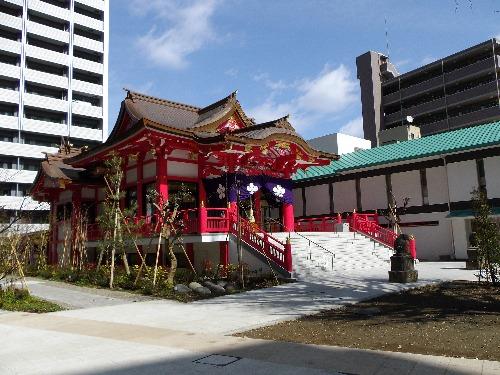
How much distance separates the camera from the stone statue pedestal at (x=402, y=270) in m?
15.2

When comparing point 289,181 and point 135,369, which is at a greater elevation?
point 289,181

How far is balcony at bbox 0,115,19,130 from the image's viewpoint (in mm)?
55594

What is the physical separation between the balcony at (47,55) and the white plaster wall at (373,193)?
51107 millimetres

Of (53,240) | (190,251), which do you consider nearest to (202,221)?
(190,251)

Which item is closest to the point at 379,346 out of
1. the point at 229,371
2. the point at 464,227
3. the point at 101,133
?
the point at 229,371

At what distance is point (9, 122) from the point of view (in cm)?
5631

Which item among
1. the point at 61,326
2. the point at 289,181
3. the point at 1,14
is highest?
the point at 1,14

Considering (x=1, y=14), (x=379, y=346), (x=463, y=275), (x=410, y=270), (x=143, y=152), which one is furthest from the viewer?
(x=1, y=14)

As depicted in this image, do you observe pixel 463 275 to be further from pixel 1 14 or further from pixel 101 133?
pixel 1 14

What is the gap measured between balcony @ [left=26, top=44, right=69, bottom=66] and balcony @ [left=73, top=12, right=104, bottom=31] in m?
6.12

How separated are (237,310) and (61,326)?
13.6 ft

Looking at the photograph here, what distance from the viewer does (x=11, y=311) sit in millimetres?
12742

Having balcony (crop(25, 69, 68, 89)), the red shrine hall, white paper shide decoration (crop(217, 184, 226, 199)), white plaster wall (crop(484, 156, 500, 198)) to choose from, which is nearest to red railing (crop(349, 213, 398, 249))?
the red shrine hall

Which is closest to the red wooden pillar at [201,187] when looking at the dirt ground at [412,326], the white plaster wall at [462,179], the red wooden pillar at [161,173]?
the red wooden pillar at [161,173]
